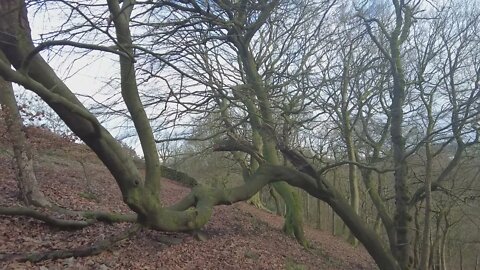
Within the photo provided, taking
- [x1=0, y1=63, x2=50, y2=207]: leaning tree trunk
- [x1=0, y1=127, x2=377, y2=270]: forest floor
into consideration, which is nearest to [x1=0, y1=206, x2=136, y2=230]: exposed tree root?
[x1=0, y1=127, x2=377, y2=270]: forest floor

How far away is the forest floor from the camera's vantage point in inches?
265

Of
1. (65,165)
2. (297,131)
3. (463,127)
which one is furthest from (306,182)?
(65,165)

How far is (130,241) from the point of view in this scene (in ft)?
26.1

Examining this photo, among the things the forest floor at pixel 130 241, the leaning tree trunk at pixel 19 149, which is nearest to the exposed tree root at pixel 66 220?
the forest floor at pixel 130 241

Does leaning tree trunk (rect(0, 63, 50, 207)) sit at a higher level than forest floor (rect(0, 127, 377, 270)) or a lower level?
higher

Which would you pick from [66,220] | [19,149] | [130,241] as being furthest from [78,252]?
[19,149]

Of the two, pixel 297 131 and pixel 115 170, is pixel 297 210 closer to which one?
pixel 297 131

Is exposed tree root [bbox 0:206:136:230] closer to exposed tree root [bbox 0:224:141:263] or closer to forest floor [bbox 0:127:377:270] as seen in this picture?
forest floor [bbox 0:127:377:270]

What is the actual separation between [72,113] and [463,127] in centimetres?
978

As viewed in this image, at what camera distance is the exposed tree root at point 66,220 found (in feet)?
22.3

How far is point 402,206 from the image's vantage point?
11.5m

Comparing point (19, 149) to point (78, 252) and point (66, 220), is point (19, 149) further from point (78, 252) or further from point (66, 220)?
point (78, 252)

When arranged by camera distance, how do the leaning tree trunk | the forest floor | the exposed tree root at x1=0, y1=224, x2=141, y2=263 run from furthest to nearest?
the leaning tree trunk → the forest floor → the exposed tree root at x1=0, y1=224, x2=141, y2=263

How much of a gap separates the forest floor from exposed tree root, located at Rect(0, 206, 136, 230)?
0.39 feet
